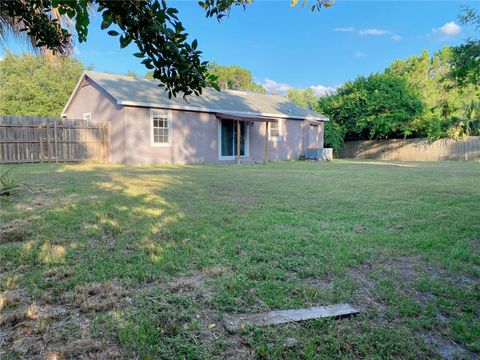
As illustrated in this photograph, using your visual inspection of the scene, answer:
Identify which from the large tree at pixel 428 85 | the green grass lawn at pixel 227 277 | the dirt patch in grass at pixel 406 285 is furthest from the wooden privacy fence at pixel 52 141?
the large tree at pixel 428 85

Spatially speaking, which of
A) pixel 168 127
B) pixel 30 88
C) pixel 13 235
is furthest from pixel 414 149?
pixel 30 88

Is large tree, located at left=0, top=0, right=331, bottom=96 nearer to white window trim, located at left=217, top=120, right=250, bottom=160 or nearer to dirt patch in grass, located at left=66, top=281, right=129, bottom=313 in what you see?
dirt patch in grass, located at left=66, top=281, right=129, bottom=313

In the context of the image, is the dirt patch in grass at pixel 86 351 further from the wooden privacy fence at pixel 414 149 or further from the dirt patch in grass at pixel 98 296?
the wooden privacy fence at pixel 414 149

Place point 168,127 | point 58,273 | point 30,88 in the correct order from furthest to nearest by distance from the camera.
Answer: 1. point 30,88
2. point 168,127
3. point 58,273

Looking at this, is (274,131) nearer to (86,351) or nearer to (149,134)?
(149,134)

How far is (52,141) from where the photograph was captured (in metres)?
13.4

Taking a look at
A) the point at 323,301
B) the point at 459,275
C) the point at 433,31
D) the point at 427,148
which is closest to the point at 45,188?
the point at 323,301

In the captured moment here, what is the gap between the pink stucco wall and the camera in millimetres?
14227

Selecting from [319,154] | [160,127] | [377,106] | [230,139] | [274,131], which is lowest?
[319,154]

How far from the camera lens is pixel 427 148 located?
22734 millimetres

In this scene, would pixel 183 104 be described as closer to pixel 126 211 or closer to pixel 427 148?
pixel 126 211

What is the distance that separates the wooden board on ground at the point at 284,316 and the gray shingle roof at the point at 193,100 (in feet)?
33.3

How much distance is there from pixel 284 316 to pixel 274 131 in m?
17.6

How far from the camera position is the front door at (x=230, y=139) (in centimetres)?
1708
